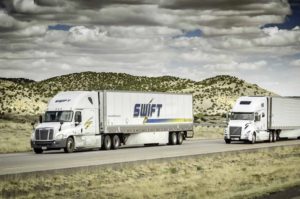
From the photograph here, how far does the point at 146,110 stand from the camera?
40625 mm

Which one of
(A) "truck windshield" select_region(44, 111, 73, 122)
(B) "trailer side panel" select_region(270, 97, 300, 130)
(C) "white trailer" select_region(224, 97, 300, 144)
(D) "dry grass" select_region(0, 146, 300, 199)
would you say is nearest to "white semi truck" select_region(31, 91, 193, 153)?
(A) "truck windshield" select_region(44, 111, 73, 122)

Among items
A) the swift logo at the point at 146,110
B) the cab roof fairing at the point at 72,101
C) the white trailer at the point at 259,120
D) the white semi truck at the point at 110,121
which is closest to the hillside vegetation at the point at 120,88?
the white trailer at the point at 259,120

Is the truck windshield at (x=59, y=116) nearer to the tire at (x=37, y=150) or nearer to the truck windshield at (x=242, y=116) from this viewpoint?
the tire at (x=37, y=150)

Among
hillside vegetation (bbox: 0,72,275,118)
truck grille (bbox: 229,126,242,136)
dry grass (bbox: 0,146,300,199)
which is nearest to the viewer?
dry grass (bbox: 0,146,300,199)

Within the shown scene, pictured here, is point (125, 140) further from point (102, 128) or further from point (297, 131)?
point (297, 131)

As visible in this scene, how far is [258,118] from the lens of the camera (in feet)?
144

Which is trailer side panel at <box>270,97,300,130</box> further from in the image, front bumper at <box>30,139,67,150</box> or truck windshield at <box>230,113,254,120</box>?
front bumper at <box>30,139,67,150</box>

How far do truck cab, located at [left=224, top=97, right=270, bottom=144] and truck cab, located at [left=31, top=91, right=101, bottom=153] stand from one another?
445 inches

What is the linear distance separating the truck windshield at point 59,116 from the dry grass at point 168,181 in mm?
9494

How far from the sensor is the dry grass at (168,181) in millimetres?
16562

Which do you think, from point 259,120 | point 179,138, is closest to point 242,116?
point 259,120

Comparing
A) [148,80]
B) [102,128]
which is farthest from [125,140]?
[148,80]

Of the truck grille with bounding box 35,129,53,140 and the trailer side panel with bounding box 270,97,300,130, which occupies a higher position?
the trailer side panel with bounding box 270,97,300,130

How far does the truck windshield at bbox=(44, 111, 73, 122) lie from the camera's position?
3415 cm
